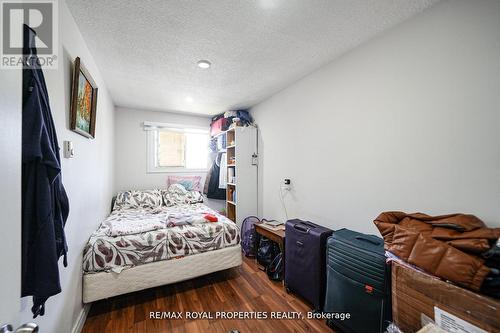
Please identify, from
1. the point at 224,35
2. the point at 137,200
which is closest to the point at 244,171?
the point at 137,200

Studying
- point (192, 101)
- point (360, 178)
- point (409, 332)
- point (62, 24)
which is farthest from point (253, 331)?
point (192, 101)

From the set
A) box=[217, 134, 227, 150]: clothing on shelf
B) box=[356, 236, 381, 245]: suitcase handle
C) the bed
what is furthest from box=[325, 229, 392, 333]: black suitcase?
box=[217, 134, 227, 150]: clothing on shelf

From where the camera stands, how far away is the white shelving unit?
124 inches

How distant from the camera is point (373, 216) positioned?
1658 millimetres

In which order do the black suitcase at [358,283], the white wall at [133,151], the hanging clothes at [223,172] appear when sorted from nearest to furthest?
the black suitcase at [358,283]
the white wall at [133,151]
the hanging clothes at [223,172]

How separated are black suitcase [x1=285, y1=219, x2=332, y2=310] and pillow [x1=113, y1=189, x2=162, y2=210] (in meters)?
2.30

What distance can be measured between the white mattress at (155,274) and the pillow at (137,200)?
4.71 ft

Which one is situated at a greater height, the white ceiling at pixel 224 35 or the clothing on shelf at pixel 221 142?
Answer: the white ceiling at pixel 224 35

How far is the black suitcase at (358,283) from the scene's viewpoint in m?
1.25

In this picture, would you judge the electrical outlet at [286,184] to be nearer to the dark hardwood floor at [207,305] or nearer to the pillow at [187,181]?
the dark hardwood floor at [207,305]

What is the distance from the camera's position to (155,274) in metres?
1.91

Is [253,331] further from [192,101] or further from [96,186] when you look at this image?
[192,101]

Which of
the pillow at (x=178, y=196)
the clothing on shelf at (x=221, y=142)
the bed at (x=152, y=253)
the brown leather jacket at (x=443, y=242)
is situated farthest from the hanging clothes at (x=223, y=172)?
the brown leather jacket at (x=443, y=242)

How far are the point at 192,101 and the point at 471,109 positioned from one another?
3.12 metres
